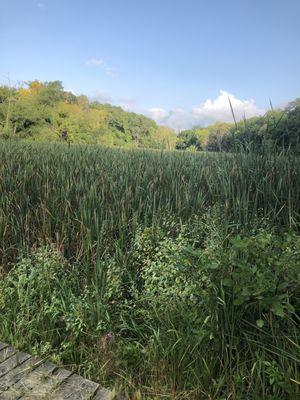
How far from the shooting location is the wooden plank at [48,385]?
1646mm

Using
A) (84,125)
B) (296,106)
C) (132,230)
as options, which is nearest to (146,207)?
(132,230)

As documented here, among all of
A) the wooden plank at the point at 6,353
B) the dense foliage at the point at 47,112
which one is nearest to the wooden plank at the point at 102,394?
the wooden plank at the point at 6,353

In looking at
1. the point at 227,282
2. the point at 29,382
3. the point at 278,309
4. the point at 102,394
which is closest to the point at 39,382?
the point at 29,382

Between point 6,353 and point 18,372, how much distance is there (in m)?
0.20

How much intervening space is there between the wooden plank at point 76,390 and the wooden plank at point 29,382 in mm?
122

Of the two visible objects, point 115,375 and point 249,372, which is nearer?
point 249,372

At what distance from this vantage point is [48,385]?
172 cm

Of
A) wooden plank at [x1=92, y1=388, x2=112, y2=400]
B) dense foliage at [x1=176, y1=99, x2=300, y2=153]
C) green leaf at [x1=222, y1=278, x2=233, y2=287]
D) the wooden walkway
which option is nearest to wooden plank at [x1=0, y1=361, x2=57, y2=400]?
the wooden walkway

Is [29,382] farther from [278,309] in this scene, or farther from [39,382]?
[278,309]

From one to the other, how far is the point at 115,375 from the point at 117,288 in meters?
0.52

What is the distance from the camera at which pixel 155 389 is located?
168 centimetres

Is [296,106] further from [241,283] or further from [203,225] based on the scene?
[241,283]

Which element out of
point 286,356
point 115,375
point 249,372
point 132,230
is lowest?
point 115,375

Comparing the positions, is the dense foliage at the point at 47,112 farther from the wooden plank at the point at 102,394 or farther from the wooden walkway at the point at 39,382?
the wooden plank at the point at 102,394
